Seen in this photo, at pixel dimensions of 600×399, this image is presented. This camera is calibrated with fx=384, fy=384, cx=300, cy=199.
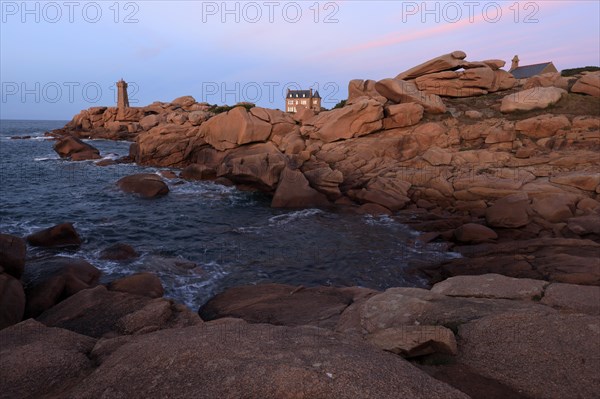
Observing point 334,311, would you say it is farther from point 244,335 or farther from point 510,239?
point 510,239

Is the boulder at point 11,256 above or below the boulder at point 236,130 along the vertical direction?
below

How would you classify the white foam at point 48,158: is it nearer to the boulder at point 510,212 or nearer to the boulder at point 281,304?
the boulder at point 281,304

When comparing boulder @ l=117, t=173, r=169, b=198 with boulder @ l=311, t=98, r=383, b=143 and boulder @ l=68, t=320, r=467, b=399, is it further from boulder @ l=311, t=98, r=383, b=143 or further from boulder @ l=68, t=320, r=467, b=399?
boulder @ l=68, t=320, r=467, b=399

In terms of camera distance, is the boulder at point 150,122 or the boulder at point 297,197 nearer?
the boulder at point 297,197

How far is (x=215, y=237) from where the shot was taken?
2223cm

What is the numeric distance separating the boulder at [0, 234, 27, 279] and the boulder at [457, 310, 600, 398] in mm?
13814

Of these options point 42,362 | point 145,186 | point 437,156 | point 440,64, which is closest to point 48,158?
point 145,186

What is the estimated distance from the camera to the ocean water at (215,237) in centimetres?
1692

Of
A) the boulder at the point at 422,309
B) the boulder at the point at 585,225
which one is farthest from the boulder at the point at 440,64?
the boulder at the point at 422,309

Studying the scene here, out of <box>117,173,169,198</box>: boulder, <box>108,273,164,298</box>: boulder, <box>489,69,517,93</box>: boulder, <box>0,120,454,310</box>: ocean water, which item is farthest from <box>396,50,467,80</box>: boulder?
<box>108,273,164,298</box>: boulder

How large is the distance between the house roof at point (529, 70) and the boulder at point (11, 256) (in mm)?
61470

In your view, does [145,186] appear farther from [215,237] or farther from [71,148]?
[71,148]

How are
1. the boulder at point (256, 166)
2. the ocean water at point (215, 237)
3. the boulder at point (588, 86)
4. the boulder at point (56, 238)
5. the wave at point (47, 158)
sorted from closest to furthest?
the ocean water at point (215, 237) < the boulder at point (56, 238) < the boulder at point (256, 166) < the boulder at point (588, 86) < the wave at point (47, 158)

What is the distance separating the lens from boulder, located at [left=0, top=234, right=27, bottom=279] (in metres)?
12.7
